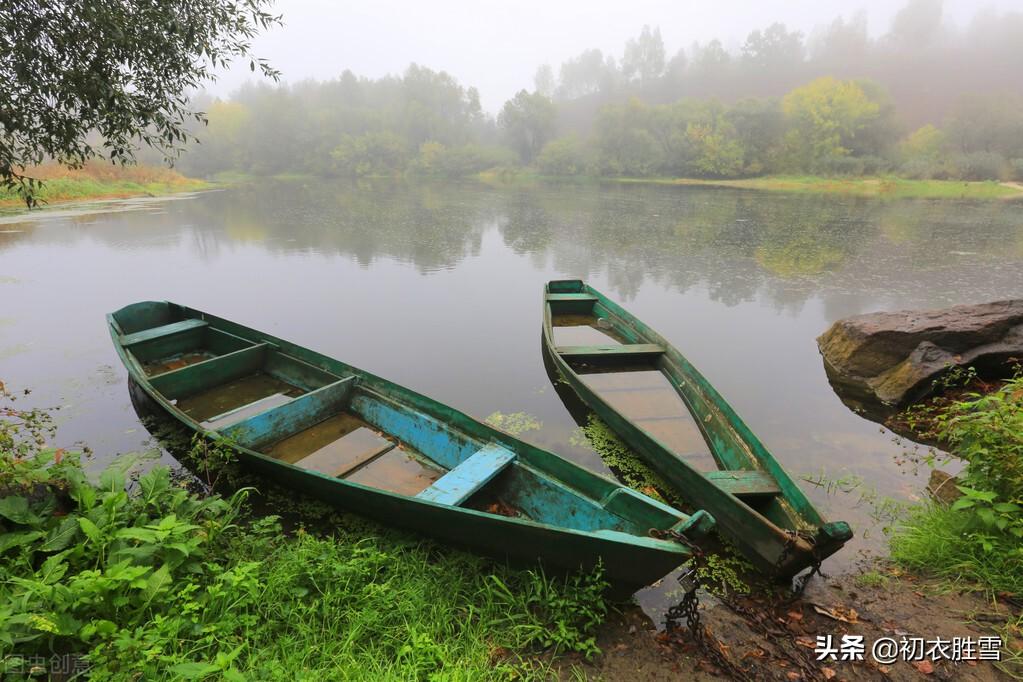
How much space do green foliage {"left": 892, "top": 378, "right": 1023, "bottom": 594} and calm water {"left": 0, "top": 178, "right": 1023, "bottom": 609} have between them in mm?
424

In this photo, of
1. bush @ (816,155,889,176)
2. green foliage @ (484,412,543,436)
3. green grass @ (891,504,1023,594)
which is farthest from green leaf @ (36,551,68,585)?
bush @ (816,155,889,176)

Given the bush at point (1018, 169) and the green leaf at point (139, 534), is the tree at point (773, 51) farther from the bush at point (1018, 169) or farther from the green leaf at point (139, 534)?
the green leaf at point (139, 534)

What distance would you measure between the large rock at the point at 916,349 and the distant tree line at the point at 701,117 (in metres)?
39.6

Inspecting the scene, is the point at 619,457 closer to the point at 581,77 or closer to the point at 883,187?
the point at 883,187

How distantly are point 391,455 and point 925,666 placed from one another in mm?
3857

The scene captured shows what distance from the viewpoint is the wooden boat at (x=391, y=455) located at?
288 centimetres

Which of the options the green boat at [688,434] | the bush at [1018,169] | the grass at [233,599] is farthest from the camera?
the bush at [1018,169]

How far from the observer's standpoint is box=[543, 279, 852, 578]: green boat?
10.5ft

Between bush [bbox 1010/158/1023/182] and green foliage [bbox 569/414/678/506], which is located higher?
bush [bbox 1010/158/1023/182]

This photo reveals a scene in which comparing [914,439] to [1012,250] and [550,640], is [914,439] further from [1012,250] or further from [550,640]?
[1012,250]

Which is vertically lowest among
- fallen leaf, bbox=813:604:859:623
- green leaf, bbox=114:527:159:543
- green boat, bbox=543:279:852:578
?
fallen leaf, bbox=813:604:859:623

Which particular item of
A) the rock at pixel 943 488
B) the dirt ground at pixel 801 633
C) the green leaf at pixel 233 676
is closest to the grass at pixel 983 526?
the dirt ground at pixel 801 633

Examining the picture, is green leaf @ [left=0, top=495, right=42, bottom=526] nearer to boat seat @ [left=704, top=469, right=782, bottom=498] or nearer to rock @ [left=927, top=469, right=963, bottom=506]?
boat seat @ [left=704, top=469, right=782, bottom=498]

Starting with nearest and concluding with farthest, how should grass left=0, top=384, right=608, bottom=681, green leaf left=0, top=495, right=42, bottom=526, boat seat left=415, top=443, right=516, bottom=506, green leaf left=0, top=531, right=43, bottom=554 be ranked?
grass left=0, top=384, right=608, bottom=681 → green leaf left=0, top=531, right=43, bottom=554 → green leaf left=0, top=495, right=42, bottom=526 → boat seat left=415, top=443, right=516, bottom=506
